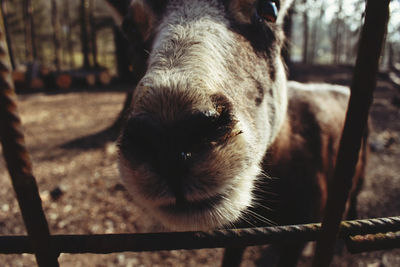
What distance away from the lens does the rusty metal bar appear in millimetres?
751

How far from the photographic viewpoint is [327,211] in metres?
0.93

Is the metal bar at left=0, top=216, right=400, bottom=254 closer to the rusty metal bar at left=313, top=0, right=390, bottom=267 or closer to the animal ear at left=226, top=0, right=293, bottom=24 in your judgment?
the rusty metal bar at left=313, top=0, right=390, bottom=267

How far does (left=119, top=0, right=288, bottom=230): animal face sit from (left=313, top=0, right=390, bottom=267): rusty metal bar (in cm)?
46

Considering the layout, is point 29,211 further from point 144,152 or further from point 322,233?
point 322,233

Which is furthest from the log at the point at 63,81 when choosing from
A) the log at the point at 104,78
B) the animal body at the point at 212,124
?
the animal body at the point at 212,124

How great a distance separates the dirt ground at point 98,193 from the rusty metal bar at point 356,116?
2.80 meters

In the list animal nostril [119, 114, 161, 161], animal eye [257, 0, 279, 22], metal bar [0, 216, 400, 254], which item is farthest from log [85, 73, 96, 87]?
metal bar [0, 216, 400, 254]

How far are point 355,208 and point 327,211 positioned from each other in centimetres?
394

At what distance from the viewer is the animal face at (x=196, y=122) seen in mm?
1098

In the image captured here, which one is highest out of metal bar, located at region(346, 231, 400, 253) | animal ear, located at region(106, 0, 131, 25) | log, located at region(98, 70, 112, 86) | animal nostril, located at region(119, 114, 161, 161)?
animal ear, located at region(106, 0, 131, 25)

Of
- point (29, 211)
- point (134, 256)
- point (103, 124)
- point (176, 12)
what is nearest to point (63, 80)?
point (103, 124)

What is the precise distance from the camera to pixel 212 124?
1.16 meters

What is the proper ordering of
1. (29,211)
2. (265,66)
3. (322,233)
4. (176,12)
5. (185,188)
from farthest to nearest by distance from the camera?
(265,66) < (176,12) < (185,188) < (322,233) < (29,211)

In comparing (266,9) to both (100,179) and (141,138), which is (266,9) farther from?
(100,179)
